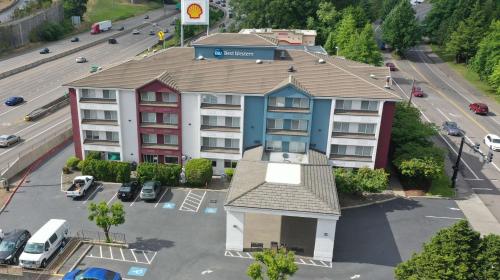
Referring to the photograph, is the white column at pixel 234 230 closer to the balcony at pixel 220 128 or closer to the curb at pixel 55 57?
the balcony at pixel 220 128

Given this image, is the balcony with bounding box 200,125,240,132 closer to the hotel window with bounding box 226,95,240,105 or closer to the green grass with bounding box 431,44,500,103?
the hotel window with bounding box 226,95,240,105

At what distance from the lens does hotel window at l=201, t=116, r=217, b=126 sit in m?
60.2

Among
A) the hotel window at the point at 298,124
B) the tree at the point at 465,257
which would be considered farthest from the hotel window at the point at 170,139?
the tree at the point at 465,257

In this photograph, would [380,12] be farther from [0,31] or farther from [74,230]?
[74,230]

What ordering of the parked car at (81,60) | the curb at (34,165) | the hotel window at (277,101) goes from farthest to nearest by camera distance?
the parked car at (81,60) < the hotel window at (277,101) < the curb at (34,165)

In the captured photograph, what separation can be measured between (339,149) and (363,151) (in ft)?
10.5

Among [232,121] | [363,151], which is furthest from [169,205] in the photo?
[363,151]

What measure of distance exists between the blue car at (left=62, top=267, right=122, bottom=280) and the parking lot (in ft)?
8.92

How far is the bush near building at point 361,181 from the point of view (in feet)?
181

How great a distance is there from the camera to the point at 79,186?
2229 inches

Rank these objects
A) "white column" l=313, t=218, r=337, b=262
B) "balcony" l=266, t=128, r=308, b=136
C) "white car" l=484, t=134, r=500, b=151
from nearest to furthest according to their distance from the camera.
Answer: "white column" l=313, t=218, r=337, b=262
"balcony" l=266, t=128, r=308, b=136
"white car" l=484, t=134, r=500, b=151

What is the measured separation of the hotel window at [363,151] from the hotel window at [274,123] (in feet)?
35.1

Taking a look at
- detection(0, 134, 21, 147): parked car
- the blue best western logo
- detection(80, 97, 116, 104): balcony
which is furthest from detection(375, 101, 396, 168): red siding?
detection(0, 134, 21, 147): parked car

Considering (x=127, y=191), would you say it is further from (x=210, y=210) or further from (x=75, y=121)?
(x=75, y=121)
